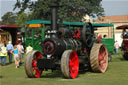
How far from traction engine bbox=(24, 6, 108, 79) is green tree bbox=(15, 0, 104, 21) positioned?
22357 millimetres

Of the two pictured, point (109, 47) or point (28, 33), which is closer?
point (109, 47)

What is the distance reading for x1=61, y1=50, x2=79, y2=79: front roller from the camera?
8180 mm

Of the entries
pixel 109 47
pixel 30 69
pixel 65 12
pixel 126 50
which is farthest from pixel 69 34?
pixel 65 12

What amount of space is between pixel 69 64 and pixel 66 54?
0.39 meters

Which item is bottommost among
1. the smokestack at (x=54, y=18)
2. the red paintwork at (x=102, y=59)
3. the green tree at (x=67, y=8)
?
the red paintwork at (x=102, y=59)

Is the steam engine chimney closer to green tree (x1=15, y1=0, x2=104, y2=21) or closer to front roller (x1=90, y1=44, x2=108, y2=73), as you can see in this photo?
front roller (x1=90, y1=44, x2=108, y2=73)

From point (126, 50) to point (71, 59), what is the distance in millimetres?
8437

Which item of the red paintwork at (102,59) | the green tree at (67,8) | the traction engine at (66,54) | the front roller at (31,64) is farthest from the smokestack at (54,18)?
the green tree at (67,8)

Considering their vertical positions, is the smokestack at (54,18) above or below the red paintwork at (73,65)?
above

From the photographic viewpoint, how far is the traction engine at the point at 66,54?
866 cm

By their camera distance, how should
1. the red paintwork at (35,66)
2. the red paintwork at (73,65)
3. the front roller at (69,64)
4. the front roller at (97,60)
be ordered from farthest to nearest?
the front roller at (97,60)
the red paintwork at (35,66)
the red paintwork at (73,65)
the front roller at (69,64)

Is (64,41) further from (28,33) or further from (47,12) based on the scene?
(47,12)

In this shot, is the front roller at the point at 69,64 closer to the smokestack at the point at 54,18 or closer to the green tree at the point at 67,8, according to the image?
the smokestack at the point at 54,18

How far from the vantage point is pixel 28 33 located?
20.7m
